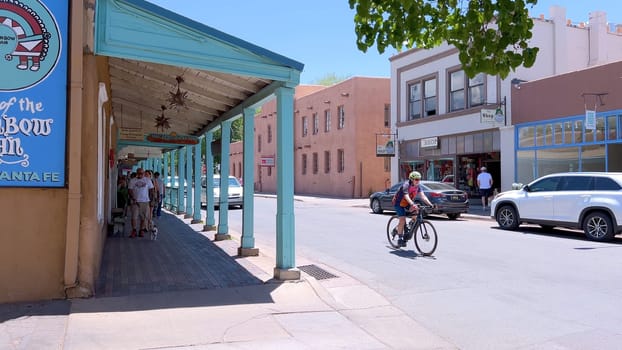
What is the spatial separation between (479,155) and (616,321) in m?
19.3

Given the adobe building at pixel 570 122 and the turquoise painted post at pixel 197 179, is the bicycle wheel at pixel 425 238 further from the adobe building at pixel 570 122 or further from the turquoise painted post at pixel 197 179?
the adobe building at pixel 570 122

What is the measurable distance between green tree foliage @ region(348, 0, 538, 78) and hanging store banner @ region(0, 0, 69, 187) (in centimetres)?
396

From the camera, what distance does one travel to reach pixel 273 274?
842cm

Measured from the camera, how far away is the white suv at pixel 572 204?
12773mm

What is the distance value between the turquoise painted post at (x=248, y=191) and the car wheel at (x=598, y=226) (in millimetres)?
8168

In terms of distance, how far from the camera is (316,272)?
8.90 m

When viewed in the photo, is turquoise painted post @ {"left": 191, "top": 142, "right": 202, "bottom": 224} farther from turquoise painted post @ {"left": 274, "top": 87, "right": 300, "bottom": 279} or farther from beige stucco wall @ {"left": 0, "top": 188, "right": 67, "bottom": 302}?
beige stucco wall @ {"left": 0, "top": 188, "right": 67, "bottom": 302}

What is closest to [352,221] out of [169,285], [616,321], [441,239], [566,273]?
[441,239]

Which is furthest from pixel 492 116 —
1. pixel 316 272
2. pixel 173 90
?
pixel 316 272

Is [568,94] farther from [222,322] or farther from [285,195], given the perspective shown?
[222,322]

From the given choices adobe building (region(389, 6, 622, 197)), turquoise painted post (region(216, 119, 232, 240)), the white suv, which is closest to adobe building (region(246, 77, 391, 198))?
adobe building (region(389, 6, 622, 197))

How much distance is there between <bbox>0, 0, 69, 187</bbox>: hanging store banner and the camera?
637 cm

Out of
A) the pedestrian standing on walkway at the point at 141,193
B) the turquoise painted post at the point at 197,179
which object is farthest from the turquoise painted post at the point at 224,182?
the turquoise painted post at the point at 197,179

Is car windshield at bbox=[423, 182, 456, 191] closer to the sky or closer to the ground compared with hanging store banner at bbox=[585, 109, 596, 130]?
closer to the ground
